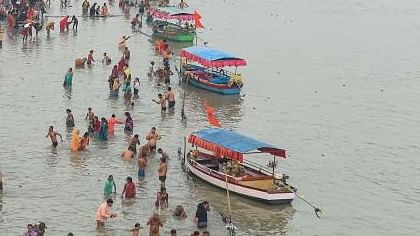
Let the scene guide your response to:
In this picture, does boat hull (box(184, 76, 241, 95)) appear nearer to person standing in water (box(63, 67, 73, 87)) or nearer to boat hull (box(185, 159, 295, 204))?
person standing in water (box(63, 67, 73, 87))

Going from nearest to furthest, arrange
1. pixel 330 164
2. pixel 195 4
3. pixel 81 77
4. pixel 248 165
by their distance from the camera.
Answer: pixel 248 165 → pixel 330 164 → pixel 81 77 → pixel 195 4

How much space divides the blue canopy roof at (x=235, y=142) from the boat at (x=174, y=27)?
84.3ft

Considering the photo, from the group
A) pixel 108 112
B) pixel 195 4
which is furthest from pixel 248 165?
pixel 195 4

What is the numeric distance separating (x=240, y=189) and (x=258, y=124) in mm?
10332

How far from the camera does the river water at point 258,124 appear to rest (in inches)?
1049

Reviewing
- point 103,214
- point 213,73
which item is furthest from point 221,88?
point 103,214

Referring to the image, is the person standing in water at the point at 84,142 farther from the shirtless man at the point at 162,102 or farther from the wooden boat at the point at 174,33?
the wooden boat at the point at 174,33

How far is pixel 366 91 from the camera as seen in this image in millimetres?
45469

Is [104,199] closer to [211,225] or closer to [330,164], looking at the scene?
[211,225]

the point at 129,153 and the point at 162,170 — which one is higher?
the point at 162,170

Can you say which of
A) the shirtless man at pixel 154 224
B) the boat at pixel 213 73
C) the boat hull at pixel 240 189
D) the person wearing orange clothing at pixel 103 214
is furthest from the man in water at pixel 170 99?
the shirtless man at pixel 154 224

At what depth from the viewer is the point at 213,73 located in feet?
143

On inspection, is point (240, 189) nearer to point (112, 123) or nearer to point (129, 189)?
point (129, 189)

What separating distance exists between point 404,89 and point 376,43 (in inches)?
544
